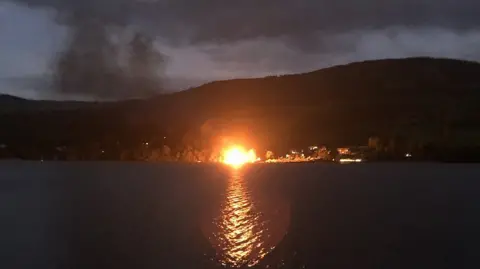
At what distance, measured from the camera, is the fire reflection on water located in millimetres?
41438

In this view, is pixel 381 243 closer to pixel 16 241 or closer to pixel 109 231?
pixel 109 231

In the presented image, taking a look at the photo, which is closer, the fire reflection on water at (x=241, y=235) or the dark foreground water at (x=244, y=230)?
the dark foreground water at (x=244, y=230)

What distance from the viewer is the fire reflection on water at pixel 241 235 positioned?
136 feet

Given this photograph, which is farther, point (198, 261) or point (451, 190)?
point (451, 190)

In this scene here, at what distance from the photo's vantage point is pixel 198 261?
131 feet

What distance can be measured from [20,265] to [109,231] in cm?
1677

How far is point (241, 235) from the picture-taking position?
52312 mm

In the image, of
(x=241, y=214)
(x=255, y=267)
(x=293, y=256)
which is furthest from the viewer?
(x=241, y=214)

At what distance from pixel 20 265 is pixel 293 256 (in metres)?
19.1

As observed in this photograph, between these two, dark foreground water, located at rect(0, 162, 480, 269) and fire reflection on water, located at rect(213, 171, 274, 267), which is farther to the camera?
fire reflection on water, located at rect(213, 171, 274, 267)

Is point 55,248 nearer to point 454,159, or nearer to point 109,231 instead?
point 109,231

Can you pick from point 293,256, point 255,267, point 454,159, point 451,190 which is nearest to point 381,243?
point 293,256

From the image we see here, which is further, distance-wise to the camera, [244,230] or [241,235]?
[244,230]

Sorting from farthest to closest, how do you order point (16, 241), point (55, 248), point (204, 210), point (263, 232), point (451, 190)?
point (451, 190) → point (204, 210) → point (263, 232) → point (16, 241) → point (55, 248)
